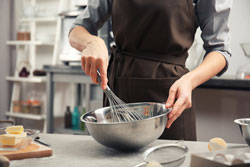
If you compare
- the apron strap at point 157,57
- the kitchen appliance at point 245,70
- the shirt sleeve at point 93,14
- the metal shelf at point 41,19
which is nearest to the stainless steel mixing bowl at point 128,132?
the apron strap at point 157,57

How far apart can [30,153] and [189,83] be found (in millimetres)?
520

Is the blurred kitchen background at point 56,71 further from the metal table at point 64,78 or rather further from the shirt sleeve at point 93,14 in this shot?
the shirt sleeve at point 93,14

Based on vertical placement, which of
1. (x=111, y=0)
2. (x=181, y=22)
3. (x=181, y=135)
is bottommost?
(x=181, y=135)

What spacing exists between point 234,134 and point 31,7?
2296 millimetres

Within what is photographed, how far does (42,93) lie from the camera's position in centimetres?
386

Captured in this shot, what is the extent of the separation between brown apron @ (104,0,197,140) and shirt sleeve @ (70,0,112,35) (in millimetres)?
111

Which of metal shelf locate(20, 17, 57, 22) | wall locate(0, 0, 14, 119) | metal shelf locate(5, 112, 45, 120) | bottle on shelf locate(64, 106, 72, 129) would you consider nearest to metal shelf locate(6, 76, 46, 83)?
wall locate(0, 0, 14, 119)

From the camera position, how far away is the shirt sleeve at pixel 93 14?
145 centimetres

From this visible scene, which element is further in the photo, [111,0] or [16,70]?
[16,70]

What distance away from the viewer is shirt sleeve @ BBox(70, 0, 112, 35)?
145 cm

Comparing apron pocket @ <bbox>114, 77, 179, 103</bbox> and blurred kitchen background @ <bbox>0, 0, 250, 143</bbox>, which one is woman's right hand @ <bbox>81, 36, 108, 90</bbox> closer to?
apron pocket @ <bbox>114, 77, 179, 103</bbox>

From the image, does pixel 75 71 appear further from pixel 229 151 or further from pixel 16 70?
pixel 229 151

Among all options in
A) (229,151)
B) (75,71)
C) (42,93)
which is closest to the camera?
(229,151)

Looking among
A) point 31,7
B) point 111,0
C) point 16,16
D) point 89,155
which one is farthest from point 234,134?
point 16,16
